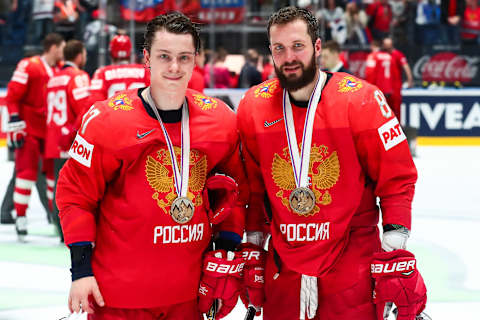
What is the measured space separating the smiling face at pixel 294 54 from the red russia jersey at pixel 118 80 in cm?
363

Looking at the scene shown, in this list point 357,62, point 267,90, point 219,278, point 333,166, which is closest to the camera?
point 219,278

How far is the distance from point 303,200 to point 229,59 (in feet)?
35.7

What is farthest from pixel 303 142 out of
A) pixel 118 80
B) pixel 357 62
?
pixel 357 62

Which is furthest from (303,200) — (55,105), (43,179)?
(43,179)

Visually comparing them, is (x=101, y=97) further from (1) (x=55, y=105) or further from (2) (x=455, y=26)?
(2) (x=455, y=26)

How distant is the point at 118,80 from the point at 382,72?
6.86m

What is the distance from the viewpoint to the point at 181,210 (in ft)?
8.80

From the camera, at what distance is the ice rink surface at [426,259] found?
5062mm

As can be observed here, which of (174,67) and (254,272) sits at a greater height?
(174,67)

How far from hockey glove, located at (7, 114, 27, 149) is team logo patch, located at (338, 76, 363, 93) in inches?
180

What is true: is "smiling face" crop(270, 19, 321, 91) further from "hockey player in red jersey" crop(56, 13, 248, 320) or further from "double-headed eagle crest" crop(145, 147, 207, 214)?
"double-headed eagle crest" crop(145, 147, 207, 214)

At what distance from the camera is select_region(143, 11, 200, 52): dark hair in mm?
2668

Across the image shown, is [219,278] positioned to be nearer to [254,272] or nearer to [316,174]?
[254,272]

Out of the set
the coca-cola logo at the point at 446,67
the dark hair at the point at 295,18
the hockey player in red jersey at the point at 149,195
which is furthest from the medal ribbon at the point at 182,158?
the coca-cola logo at the point at 446,67
